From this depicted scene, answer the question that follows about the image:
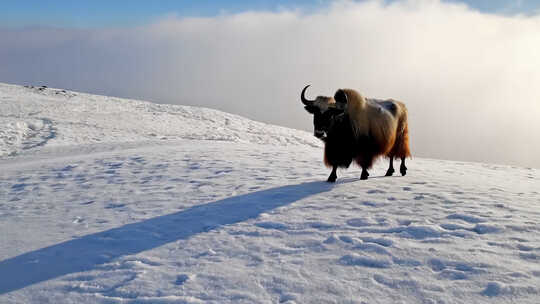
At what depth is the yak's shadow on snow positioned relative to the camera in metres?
4.77

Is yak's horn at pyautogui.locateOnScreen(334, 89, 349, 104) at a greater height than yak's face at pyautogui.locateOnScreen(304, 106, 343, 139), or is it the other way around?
yak's horn at pyautogui.locateOnScreen(334, 89, 349, 104)

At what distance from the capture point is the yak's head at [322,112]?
25.4 feet

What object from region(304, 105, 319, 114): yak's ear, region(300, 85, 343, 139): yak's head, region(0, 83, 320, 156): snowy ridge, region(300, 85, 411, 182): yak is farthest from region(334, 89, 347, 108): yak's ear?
region(0, 83, 320, 156): snowy ridge

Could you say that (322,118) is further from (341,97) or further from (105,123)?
(105,123)

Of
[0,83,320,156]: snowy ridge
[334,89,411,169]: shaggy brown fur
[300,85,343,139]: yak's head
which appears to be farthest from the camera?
[0,83,320,156]: snowy ridge

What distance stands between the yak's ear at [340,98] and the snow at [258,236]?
5.37 feet

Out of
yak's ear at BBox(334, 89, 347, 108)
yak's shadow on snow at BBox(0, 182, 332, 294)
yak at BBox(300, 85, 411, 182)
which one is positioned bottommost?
yak's shadow on snow at BBox(0, 182, 332, 294)

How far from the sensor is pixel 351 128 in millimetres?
8227

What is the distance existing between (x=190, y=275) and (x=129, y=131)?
2182 cm

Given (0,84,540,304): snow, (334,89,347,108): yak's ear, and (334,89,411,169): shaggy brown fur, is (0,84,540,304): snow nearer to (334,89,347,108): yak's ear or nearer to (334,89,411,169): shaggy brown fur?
(334,89,411,169): shaggy brown fur

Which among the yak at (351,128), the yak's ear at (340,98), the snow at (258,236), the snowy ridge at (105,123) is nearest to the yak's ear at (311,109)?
the yak at (351,128)

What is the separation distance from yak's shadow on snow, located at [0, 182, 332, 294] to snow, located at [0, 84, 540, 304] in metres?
0.02

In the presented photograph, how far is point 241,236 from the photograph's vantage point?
5484mm

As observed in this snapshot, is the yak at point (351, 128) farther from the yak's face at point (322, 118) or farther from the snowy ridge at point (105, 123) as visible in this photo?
the snowy ridge at point (105, 123)
